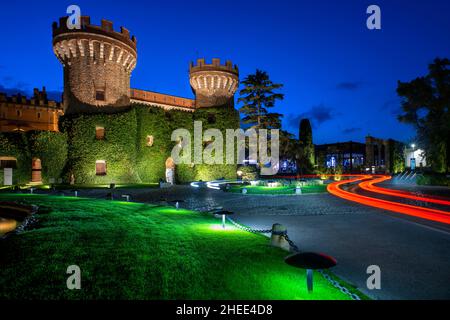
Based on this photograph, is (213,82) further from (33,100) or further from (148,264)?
(148,264)

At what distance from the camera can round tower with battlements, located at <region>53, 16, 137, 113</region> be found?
91.1ft

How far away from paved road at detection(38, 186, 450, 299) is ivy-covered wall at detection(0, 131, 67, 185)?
23.9m

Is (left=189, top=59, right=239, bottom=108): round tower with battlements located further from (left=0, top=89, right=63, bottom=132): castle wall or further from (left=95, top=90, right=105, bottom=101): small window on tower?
(left=0, top=89, right=63, bottom=132): castle wall

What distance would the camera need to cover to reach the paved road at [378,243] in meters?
4.62

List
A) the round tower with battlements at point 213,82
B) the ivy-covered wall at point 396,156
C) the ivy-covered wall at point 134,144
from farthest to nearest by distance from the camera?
the ivy-covered wall at point 396,156
the round tower with battlements at point 213,82
the ivy-covered wall at point 134,144

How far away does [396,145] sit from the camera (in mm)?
55844

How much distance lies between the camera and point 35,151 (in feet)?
90.4

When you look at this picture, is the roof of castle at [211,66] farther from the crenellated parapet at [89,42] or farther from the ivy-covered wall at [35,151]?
the ivy-covered wall at [35,151]

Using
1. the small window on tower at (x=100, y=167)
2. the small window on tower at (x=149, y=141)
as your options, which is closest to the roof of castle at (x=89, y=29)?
the small window on tower at (x=149, y=141)

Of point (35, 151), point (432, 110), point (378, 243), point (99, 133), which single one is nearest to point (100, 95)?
point (99, 133)

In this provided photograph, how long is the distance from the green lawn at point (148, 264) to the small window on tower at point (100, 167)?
71.5 ft

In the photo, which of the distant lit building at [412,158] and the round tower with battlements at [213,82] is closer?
the round tower with battlements at [213,82]

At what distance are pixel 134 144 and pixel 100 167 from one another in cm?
436

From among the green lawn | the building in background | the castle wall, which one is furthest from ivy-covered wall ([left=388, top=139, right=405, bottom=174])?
the castle wall
